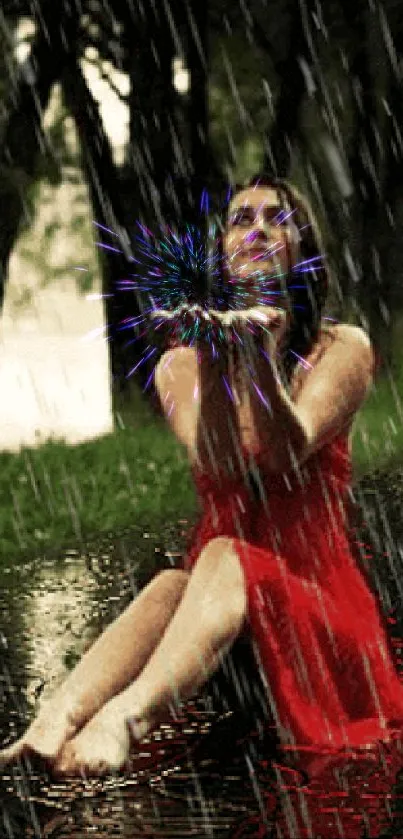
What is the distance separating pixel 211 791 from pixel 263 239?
1.86 m

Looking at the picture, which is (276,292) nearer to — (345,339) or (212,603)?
(345,339)

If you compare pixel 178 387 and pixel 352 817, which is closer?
pixel 352 817

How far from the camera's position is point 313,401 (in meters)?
4.93

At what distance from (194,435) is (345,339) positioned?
643mm

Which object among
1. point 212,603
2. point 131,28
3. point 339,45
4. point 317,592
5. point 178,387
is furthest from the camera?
point 339,45

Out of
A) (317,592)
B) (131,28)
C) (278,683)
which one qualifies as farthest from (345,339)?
(131,28)

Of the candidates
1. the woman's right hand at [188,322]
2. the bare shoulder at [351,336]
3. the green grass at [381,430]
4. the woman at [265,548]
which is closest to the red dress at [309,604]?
the woman at [265,548]

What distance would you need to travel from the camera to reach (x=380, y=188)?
18750mm

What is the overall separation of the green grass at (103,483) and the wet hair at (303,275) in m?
4.50

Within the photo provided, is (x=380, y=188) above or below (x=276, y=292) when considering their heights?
above

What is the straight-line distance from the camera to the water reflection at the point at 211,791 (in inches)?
163

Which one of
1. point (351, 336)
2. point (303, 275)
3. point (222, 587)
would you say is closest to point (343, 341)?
point (351, 336)

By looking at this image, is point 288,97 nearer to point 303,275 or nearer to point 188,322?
point 303,275

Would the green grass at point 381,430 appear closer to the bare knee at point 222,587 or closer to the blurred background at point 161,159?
the blurred background at point 161,159
